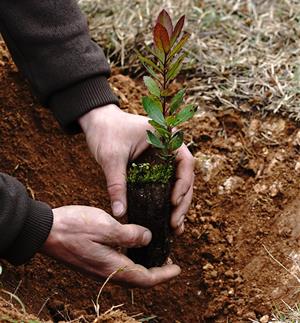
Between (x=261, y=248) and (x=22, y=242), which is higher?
(x=22, y=242)

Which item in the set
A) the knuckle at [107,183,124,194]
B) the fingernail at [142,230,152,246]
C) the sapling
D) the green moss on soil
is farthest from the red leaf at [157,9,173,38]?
the fingernail at [142,230,152,246]

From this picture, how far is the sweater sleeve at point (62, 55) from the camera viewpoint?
2.65 metres

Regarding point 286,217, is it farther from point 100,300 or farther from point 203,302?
point 100,300

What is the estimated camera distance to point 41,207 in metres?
2.29

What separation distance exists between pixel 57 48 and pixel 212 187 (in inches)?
31.3

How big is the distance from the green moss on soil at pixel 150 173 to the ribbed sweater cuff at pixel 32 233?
0.91 ft

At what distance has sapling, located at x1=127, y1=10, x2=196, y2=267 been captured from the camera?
216cm

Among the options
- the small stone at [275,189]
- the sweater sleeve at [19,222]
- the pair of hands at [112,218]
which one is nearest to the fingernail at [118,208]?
the pair of hands at [112,218]

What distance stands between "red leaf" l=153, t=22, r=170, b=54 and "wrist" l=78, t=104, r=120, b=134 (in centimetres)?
53

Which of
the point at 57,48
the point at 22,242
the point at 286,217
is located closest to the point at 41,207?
the point at 22,242

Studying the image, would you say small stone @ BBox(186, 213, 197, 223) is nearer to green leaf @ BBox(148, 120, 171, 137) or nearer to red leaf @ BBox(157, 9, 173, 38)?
green leaf @ BBox(148, 120, 171, 137)

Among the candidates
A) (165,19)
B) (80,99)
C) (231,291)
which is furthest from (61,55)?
(231,291)

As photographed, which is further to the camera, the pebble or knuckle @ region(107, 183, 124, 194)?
the pebble

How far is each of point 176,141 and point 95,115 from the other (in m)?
0.46
